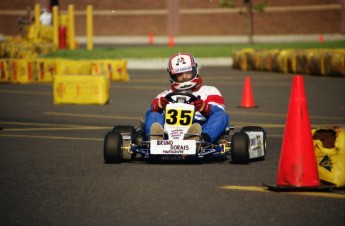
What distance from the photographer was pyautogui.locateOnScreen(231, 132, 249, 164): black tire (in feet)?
35.1

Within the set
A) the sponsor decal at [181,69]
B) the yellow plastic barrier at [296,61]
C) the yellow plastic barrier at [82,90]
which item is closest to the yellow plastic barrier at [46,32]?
the yellow plastic barrier at [296,61]

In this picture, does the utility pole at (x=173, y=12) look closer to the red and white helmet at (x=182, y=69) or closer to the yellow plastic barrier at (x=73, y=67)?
the yellow plastic barrier at (x=73, y=67)

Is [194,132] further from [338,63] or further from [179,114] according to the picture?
[338,63]

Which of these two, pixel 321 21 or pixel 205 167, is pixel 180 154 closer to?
pixel 205 167

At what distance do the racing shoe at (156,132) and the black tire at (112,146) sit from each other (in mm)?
346

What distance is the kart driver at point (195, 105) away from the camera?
10.9m

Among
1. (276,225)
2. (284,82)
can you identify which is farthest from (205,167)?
(284,82)

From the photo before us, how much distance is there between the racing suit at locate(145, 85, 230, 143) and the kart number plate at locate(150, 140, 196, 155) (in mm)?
497

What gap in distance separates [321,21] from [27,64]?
122ft

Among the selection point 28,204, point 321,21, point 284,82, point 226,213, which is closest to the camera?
A: point 226,213

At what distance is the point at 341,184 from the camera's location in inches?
345

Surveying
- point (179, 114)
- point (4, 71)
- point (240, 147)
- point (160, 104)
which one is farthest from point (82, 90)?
point (240, 147)

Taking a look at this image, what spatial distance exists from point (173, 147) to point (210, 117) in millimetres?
960

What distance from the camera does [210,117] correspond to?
37.1 feet
